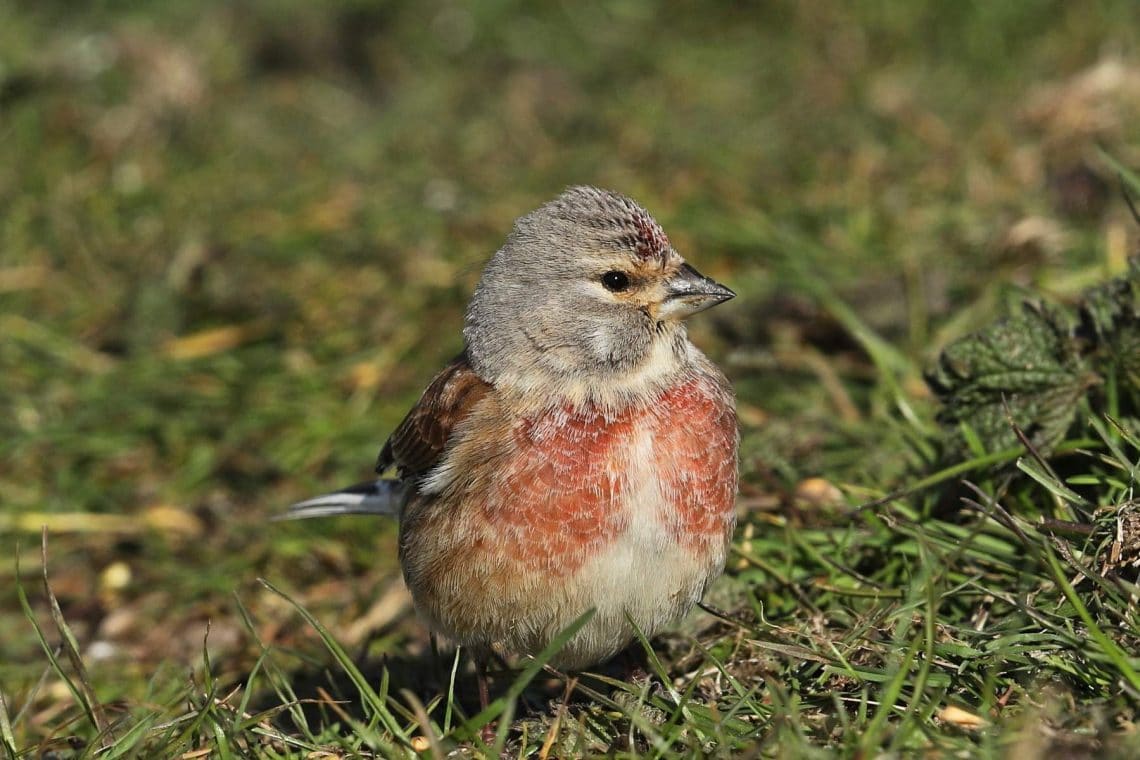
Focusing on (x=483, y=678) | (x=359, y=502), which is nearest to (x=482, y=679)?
(x=483, y=678)

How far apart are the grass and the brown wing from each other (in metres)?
0.67

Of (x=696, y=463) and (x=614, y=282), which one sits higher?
(x=614, y=282)

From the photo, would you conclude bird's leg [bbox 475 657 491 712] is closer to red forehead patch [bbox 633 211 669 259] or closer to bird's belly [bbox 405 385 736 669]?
bird's belly [bbox 405 385 736 669]

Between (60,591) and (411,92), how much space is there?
4129 millimetres

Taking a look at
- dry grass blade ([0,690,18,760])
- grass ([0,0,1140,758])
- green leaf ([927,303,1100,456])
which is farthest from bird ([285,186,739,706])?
dry grass blade ([0,690,18,760])

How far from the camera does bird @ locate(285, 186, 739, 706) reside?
354cm

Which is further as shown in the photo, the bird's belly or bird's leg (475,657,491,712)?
bird's leg (475,657,491,712)

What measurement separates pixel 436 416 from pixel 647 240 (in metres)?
0.82

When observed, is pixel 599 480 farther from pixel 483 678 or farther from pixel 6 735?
pixel 6 735

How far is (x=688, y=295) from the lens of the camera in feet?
12.6

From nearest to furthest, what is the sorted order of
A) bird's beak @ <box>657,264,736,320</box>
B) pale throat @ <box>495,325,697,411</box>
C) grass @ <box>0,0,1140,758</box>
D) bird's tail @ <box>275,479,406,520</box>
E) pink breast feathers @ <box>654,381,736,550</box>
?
grass @ <box>0,0,1140,758</box>, pink breast feathers @ <box>654,381,736,550</box>, pale throat @ <box>495,325,697,411</box>, bird's beak @ <box>657,264,736,320</box>, bird's tail @ <box>275,479,406,520</box>

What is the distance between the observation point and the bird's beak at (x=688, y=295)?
12.6 feet

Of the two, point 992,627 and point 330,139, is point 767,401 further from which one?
point 330,139

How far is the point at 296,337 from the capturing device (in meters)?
6.29
